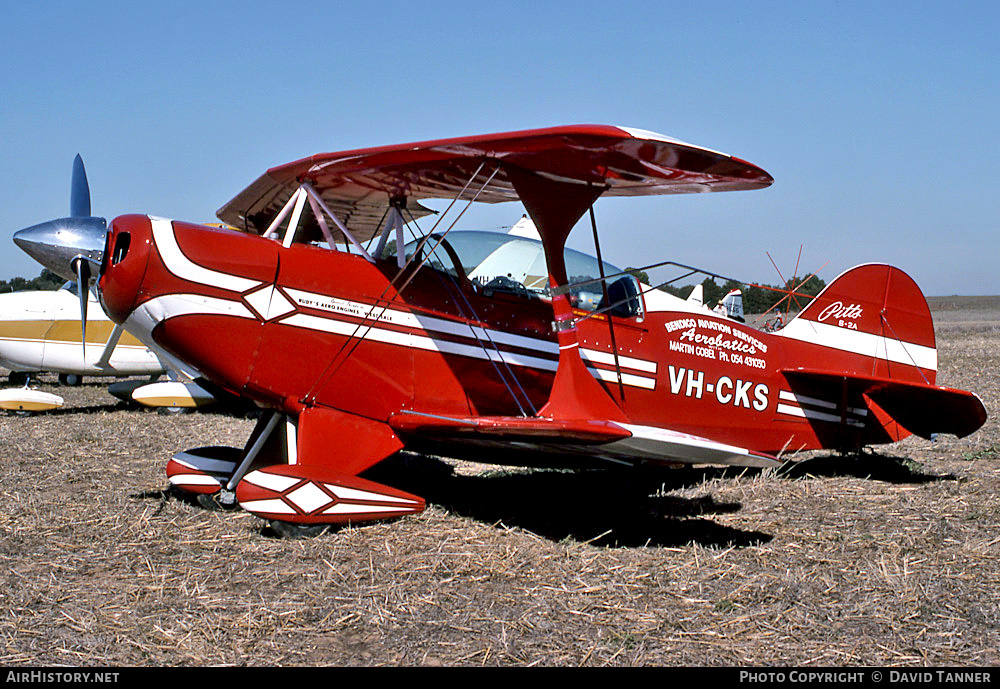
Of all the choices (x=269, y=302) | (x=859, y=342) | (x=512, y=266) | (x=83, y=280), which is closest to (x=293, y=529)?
(x=269, y=302)

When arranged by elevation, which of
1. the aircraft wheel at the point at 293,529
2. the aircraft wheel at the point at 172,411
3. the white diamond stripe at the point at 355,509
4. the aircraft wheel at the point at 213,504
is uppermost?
the white diamond stripe at the point at 355,509

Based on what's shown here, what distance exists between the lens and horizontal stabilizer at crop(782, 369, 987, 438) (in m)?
6.25

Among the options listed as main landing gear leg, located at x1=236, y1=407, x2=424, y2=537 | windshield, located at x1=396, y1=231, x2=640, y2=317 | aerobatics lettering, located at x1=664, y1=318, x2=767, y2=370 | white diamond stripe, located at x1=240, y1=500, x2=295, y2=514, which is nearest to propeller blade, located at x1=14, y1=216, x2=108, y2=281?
windshield, located at x1=396, y1=231, x2=640, y2=317

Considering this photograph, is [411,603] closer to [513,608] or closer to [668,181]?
[513,608]

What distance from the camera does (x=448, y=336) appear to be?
5574 mm

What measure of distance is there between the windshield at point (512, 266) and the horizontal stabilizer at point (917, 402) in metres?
2.07

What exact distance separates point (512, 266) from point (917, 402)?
3614 mm

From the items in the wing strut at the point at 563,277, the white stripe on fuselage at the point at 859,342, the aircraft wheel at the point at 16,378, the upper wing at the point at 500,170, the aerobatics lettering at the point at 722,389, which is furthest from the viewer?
the aircraft wheel at the point at 16,378

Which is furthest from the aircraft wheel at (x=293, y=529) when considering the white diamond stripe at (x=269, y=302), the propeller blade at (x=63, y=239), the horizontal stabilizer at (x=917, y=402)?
the propeller blade at (x=63, y=239)

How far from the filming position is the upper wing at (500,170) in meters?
4.66

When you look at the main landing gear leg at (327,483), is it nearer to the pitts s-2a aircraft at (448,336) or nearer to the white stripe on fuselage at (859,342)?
the pitts s-2a aircraft at (448,336)

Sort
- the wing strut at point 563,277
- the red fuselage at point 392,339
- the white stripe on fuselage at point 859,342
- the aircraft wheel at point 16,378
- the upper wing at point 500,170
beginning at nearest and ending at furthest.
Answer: the upper wing at point 500,170, the red fuselage at point 392,339, the wing strut at point 563,277, the white stripe on fuselage at point 859,342, the aircraft wheel at point 16,378

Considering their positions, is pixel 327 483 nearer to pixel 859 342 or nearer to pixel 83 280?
pixel 83 280

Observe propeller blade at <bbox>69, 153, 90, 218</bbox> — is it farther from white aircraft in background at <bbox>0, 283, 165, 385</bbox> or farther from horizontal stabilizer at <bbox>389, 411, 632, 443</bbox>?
horizontal stabilizer at <bbox>389, 411, 632, 443</bbox>
